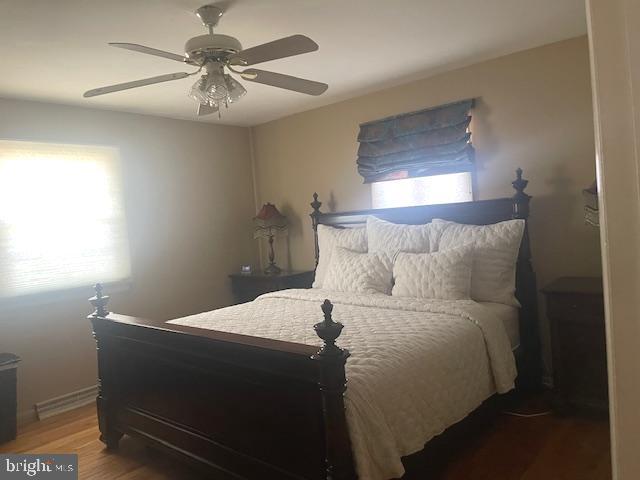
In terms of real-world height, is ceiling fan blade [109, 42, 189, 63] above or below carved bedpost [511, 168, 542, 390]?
above

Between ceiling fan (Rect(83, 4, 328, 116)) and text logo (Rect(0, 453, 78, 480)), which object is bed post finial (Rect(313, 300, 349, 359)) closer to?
ceiling fan (Rect(83, 4, 328, 116))

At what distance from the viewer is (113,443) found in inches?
105

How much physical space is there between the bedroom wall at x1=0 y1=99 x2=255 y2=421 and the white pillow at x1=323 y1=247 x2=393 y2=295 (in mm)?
1520

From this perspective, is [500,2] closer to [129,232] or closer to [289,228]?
[289,228]

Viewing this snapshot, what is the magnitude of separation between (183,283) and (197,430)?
2.29 metres

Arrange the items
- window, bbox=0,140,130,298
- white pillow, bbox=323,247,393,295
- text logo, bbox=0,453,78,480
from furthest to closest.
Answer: window, bbox=0,140,130,298 → white pillow, bbox=323,247,393,295 → text logo, bbox=0,453,78,480

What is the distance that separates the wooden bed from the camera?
1659 millimetres

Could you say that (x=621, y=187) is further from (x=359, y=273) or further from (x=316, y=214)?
(x=316, y=214)

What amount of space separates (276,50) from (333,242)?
6.36 feet

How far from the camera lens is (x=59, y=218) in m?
3.50

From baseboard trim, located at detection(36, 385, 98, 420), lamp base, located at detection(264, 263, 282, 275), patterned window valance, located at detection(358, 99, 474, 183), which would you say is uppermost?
patterned window valance, located at detection(358, 99, 474, 183)

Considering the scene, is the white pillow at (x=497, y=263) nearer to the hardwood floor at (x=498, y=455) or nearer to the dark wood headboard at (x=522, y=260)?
the dark wood headboard at (x=522, y=260)

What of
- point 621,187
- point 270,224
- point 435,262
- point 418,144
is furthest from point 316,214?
point 621,187

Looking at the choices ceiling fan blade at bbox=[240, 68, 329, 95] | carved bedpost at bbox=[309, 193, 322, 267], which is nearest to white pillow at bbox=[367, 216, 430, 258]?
carved bedpost at bbox=[309, 193, 322, 267]
